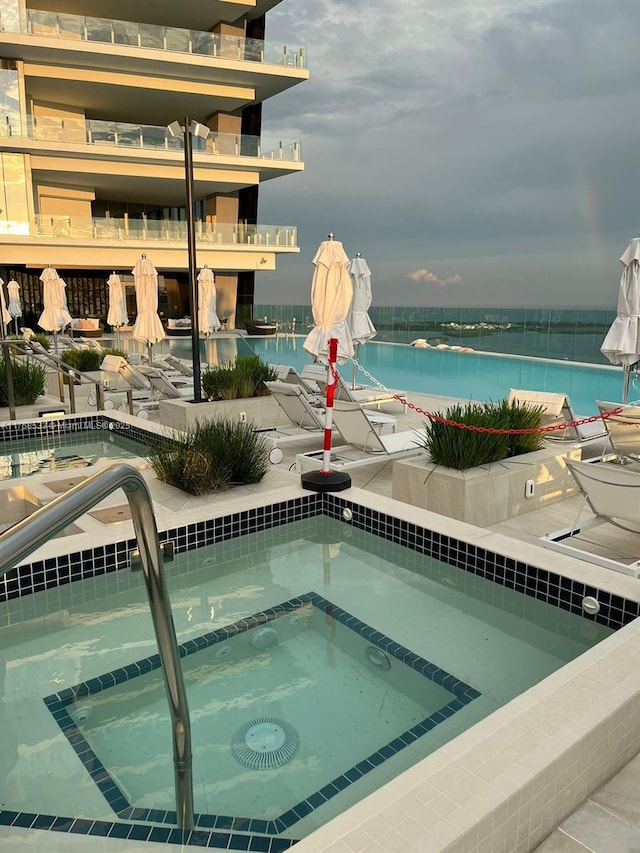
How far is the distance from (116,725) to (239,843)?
942 millimetres

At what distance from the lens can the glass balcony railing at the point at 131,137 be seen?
23.2 meters

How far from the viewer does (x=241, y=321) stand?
94.7 feet

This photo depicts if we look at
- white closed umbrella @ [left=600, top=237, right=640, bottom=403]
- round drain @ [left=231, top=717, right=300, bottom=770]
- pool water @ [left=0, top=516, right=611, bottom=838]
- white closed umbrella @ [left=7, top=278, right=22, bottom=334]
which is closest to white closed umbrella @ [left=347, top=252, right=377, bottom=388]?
white closed umbrella @ [left=600, top=237, right=640, bottom=403]

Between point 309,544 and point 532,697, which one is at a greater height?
point 532,697

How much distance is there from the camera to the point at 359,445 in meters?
7.03

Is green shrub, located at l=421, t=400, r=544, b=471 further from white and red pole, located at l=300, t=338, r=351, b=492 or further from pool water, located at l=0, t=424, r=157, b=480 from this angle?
pool water, located at l=0, t=424, r=157, b=480

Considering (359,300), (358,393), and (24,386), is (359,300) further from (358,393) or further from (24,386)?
(24,386)

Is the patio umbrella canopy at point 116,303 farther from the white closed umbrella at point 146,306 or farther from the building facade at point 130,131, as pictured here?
the building facade at point 130,131

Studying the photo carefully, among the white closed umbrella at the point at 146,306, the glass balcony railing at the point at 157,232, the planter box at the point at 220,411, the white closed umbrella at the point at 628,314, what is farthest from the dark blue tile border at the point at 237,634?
the glass balcony railing at the point at 157,232

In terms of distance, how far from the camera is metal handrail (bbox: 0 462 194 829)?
1413 mm

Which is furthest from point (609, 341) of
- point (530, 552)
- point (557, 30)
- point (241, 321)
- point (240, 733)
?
point (557, 30)

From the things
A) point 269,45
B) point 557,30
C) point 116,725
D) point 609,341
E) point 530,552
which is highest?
point 557,30

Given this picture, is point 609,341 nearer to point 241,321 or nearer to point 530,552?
point 530,552

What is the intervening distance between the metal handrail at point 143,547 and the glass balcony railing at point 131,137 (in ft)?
82.9
